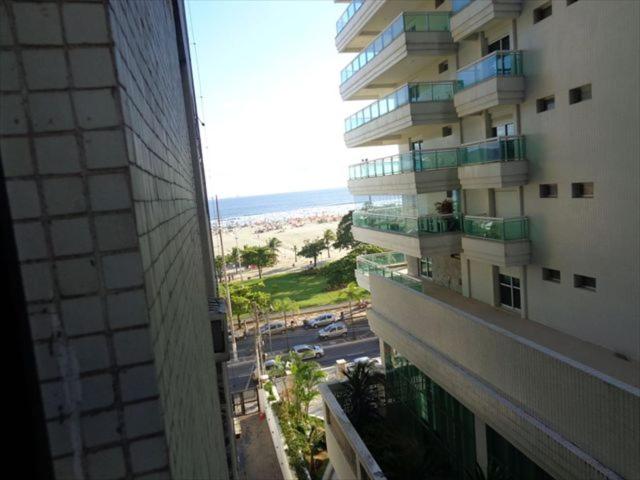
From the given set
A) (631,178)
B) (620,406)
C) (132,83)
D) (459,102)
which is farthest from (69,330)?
(459,102)

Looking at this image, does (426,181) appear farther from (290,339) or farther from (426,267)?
(290,339)

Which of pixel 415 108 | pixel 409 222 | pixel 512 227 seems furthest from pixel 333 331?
pixel 512 227

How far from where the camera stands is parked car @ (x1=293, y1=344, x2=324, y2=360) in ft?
107

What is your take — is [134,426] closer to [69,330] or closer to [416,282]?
[69,330]

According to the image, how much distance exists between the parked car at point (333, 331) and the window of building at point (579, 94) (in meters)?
28.7

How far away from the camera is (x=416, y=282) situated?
1566 cm

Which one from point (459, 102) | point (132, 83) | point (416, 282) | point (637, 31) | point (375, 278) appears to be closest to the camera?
point (132, 83)

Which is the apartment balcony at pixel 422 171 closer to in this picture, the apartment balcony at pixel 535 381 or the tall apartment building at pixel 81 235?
the apartment balcony at pixel 535 381

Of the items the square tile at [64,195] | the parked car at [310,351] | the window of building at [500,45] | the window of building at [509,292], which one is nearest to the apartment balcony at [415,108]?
the window of building at [500,45]

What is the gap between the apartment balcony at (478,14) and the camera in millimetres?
11984

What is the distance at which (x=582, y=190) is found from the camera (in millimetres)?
11062

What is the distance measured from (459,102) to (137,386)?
13.8 meters

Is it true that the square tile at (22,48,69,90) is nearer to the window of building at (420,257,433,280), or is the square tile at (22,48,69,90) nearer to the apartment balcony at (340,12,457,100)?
the apartment balcony at (340,12,457,100)

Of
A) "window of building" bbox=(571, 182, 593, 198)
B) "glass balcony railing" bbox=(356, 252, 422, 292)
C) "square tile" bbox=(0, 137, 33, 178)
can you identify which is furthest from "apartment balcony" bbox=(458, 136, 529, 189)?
"square tile" bbox=(0, 137, 33, 178)
